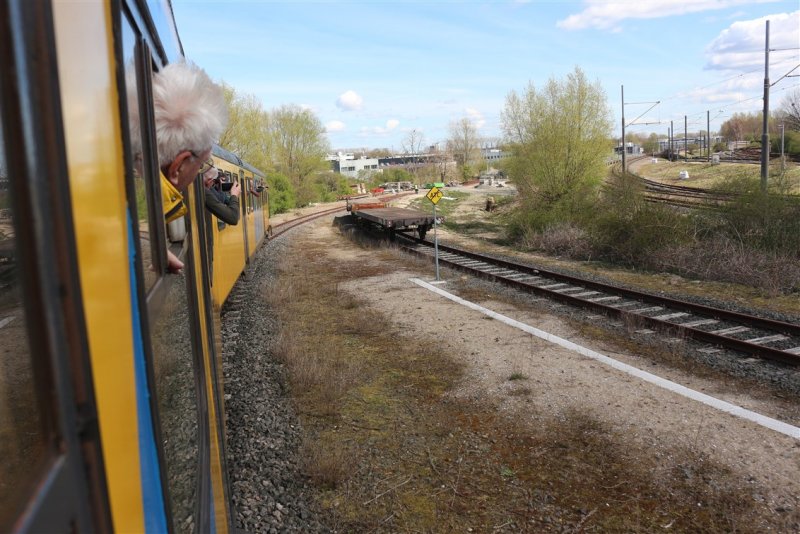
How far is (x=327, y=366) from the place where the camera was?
7.07m

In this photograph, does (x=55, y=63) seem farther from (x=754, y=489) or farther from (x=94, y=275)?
(x=754, y=489)

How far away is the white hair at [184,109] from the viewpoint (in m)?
1.84

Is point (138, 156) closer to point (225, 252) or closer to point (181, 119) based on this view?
point (181, 119)

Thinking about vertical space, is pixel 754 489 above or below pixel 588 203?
below

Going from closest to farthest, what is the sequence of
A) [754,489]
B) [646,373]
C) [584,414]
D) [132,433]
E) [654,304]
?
[132,433] → [754,489] → [584,414] → [646,373] → [654,304]

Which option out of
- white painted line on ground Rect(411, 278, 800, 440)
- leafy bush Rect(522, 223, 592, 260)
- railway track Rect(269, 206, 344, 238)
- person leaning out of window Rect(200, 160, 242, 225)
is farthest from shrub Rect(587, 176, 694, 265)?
railway track Rect(269, 206, 344, 238)

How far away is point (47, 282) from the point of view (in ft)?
2.36

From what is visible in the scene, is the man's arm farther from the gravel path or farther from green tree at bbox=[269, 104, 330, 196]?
green tree at bbox=[269, 104, 330, 196]

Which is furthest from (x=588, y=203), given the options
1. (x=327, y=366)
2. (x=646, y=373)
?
(x=327, y=366)

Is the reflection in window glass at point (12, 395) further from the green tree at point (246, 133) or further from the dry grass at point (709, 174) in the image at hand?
the green tree at point (246, 133)

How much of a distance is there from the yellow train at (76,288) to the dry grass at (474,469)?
3.16 meters

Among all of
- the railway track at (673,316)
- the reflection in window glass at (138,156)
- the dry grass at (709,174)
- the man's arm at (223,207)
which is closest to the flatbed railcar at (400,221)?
the railway track at (673,316)

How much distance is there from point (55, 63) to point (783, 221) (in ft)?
48.6

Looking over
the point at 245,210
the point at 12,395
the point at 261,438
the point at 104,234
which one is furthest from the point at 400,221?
the point at 104,234
